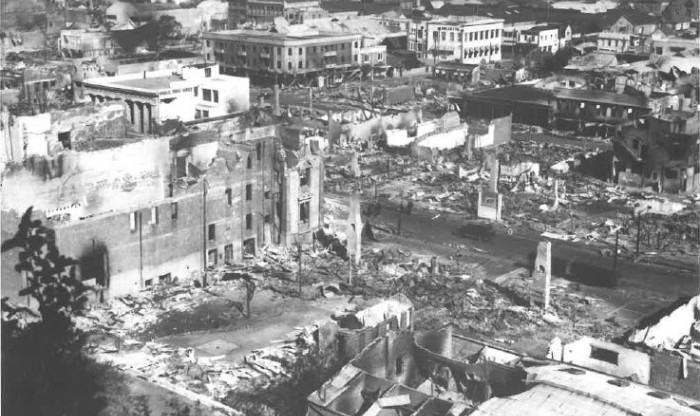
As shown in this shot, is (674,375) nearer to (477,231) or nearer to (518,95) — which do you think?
(477,231)

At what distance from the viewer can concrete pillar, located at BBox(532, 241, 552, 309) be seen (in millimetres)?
38094

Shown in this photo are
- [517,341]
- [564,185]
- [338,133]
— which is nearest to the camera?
[517,341]

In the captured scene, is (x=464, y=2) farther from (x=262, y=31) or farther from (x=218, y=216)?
(x=218, y=216)

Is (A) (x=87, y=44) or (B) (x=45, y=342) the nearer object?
(B) (x=45, y=342)

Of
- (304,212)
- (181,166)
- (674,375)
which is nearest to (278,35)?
(304,212)

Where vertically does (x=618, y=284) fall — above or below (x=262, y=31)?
below

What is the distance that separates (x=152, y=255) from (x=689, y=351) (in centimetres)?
2150

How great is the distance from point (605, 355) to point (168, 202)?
19.3 m

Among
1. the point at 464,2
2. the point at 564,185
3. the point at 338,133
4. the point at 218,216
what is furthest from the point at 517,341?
the point at 464,2

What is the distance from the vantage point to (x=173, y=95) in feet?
197

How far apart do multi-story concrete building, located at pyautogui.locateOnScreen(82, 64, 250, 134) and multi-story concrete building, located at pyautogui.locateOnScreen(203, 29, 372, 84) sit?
88.1 feet

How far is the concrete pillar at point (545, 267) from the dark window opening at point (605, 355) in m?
7.84


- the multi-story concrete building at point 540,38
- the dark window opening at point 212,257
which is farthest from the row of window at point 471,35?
the dark window opening at point 212,257

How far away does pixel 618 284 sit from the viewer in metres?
41.1
